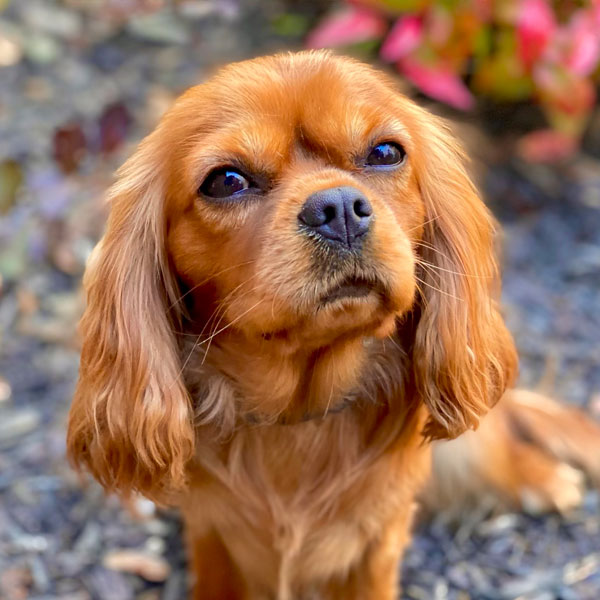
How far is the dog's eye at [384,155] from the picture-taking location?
6.11 ft

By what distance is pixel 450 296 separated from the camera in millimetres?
2055

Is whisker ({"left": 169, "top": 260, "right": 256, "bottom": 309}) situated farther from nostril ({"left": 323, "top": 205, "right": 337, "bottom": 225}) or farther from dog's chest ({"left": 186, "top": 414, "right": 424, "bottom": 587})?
dog's chest ({"left": 186, "top": 414, "right": 424, "bottom": 587})

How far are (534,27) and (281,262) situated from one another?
212 cm

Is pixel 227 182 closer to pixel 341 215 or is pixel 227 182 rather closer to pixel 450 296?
pixel 341 215

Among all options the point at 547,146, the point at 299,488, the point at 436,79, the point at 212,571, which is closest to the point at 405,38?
the point at 436,79

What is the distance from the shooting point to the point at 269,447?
2117 millimetres

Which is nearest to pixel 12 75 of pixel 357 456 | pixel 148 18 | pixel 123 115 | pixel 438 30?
pixel 148 18

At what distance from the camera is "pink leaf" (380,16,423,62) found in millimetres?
3383

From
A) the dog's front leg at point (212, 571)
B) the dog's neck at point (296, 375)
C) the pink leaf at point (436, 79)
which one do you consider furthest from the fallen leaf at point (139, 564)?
the pink leaf at point (436, 79)

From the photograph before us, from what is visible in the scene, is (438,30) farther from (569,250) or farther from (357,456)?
(357,456)

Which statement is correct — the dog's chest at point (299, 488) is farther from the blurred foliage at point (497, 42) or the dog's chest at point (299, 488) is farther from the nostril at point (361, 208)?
the blurred foliage at point (497, 42)

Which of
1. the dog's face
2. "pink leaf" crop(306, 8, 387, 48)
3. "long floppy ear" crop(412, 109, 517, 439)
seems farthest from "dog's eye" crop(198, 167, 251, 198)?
"pink leaf" crop(306, 8, 387, 48)

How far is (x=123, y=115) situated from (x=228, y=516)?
164cm

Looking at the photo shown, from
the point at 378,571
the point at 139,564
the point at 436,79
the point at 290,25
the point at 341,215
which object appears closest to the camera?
the point at 341,215
